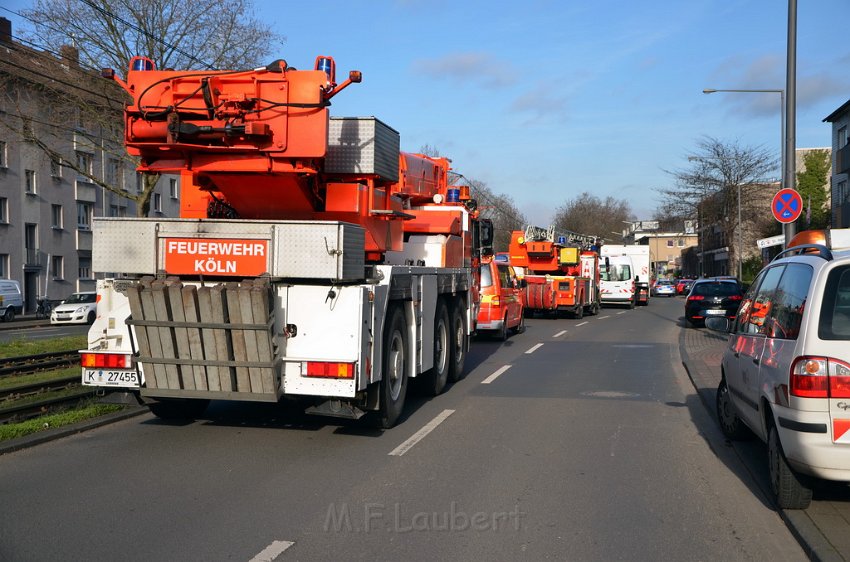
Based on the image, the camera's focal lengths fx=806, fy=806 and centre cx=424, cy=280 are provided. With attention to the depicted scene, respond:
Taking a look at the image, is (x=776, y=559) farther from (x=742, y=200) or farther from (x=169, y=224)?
(x=742, y=200)

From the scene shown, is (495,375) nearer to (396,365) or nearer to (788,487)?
(396,365)

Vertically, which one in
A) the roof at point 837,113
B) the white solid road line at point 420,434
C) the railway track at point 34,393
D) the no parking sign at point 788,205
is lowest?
the white solid road line at point 420,434

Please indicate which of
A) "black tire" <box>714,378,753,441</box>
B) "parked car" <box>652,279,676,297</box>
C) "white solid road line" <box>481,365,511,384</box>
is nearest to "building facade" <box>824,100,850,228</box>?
"parked car" <box>652,279,676,297</box>

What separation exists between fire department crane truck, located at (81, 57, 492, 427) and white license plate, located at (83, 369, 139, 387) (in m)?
0.01

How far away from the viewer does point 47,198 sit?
1666 inches

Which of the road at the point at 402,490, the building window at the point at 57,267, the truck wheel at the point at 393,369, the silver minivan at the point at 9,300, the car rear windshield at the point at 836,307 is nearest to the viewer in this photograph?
the road at the point at 402,490

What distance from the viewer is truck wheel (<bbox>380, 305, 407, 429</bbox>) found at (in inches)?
318

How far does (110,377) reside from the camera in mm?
7656

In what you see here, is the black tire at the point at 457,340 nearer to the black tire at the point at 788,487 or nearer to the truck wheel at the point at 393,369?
the truck wheel at the point at 393,369

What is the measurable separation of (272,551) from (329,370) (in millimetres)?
2521

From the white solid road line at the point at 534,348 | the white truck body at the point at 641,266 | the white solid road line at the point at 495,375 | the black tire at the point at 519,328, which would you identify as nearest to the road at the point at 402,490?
the white solid road line at the point at 495,375

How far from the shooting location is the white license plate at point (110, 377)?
25.0ft

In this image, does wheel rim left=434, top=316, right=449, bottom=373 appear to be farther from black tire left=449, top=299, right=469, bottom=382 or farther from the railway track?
the railway track

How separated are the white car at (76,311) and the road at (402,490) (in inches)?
947
